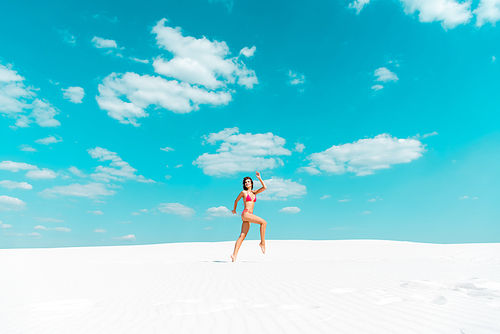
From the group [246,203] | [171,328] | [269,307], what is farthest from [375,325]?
[246,203]

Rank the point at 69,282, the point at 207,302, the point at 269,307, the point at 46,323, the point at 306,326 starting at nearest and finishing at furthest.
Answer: the point at 306,326 → the point at 46,323 → the point at 269,307 → the point at 207,302 → the point at 69,282

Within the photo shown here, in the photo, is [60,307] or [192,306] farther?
[60,307]

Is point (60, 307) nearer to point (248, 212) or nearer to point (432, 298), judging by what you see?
point (432, 298)

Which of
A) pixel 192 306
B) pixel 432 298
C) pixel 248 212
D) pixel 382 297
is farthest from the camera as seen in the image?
pixel 248 212

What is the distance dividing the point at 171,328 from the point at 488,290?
4.73 metres

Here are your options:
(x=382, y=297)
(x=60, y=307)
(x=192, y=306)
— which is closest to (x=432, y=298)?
(x=382, y=297)

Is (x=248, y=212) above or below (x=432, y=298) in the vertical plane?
above

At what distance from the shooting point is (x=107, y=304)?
4.40 m

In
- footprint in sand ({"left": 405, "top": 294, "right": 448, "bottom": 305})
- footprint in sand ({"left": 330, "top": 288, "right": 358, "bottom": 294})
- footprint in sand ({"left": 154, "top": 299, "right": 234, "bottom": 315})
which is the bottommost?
footprint in sand ({"left": 405, "top": 294, "right": 448, "bottom": 305})

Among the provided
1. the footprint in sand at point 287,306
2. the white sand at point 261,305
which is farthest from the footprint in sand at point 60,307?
the footprint in sand at point 287,306

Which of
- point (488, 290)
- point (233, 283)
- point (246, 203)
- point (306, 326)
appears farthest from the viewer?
point (246, 203)

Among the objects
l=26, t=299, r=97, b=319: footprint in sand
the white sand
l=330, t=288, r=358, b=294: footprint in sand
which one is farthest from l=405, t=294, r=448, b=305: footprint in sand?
l=26, t=299, r=97, b=319: footprint in sand

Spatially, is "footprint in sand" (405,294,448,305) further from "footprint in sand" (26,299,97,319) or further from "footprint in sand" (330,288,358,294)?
"footprint in sand" (26,299,97,319)

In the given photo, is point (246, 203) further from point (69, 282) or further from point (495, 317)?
point (495, 317)
